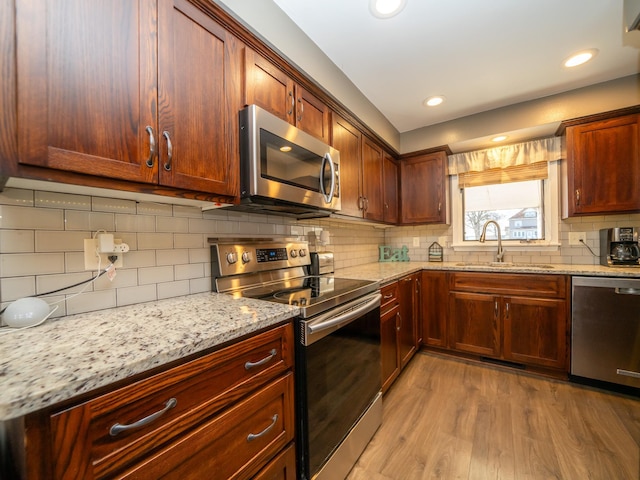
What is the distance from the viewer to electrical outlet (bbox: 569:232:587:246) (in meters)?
2.48

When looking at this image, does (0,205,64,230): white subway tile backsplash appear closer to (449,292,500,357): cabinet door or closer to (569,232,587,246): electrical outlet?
(449,292,500,357): cabinet door

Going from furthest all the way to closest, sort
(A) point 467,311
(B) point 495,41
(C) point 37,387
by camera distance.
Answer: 1. (A) point 467,311
2. (B) point 495,41
3. (C) point 37,387

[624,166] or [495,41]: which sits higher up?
[495,41]

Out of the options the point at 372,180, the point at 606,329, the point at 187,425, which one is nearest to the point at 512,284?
the point at 606,329

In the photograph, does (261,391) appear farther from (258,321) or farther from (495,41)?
(495,41)

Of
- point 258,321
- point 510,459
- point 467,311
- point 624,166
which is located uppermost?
point 624,166

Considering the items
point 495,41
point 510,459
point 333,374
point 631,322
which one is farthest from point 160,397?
point 631,322

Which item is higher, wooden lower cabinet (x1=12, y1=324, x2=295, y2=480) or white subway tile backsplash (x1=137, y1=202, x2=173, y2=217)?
white subway tile backsplash (x1=137, y1=202, x2=173, y2=217)

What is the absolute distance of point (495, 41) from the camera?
174cm

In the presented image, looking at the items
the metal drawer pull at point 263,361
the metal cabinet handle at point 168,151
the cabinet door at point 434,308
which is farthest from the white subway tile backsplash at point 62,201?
the cabinet door at point 434,308

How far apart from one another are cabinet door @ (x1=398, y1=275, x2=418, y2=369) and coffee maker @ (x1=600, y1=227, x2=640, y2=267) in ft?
5.13

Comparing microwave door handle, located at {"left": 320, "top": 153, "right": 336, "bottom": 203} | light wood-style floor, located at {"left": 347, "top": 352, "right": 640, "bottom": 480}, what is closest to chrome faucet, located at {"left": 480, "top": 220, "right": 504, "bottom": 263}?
light wood-style floor, located at {"left": 347, "top": 352, "right": 640, "bottom": 480}

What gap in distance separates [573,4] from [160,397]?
8.43ft

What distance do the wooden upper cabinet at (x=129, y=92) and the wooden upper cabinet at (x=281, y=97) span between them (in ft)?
0.30
